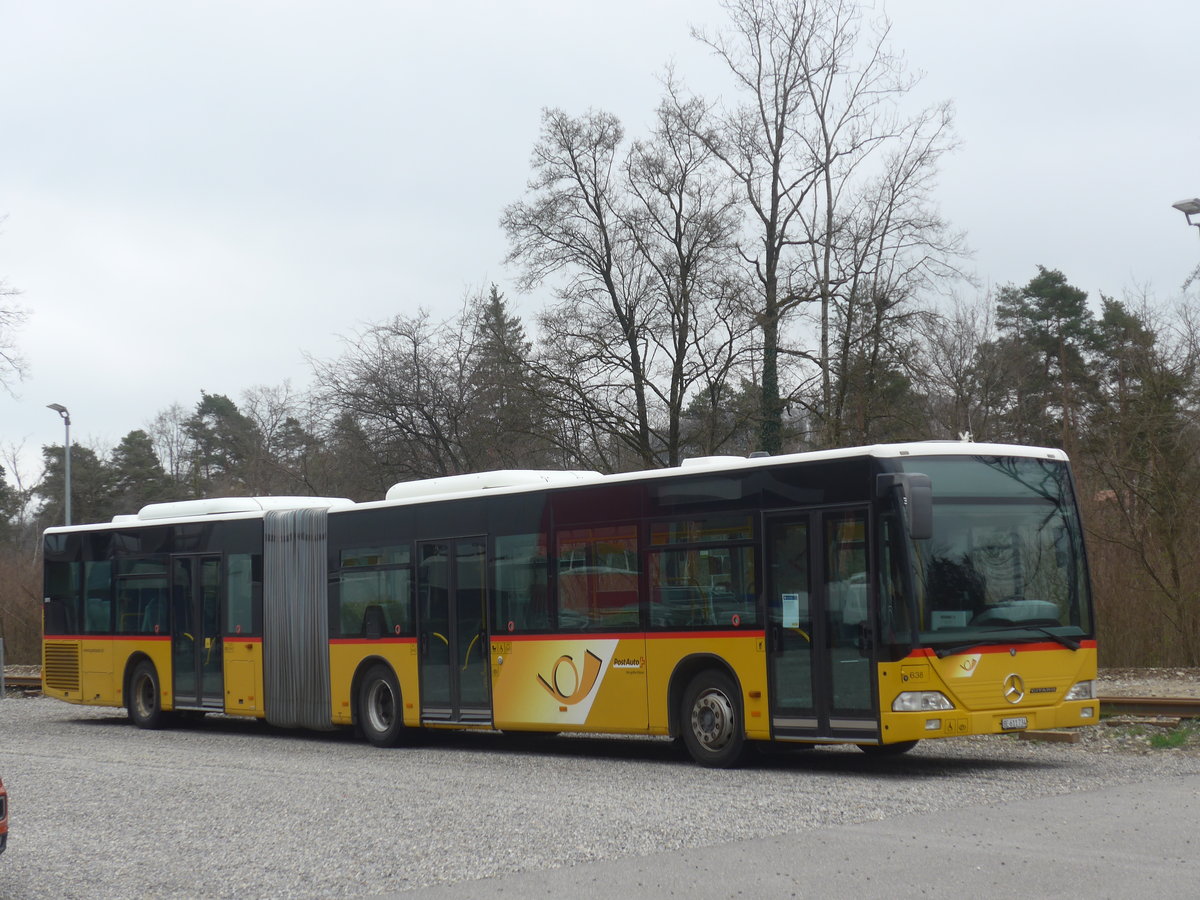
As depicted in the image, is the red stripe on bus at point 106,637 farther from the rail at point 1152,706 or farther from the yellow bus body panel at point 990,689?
the rail at point 1152,706

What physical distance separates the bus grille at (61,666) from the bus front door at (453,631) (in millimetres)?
8395

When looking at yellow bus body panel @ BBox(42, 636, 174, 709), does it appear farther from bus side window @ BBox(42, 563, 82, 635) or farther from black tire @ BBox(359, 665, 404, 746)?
black tire @ BBox(359, 665, 404, 746)

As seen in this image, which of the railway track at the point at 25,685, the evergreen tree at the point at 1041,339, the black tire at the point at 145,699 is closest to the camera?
the black tire at the point at 145,699

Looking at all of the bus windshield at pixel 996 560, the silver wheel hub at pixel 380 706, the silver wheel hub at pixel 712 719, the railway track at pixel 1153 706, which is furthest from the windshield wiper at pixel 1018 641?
the silver wheel hub at pixel 380 706

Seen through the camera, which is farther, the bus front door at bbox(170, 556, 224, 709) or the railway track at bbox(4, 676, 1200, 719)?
the bus front door at bbox(170, 556, 224, 709)

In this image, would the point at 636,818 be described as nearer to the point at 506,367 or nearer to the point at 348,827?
the point at 348,827

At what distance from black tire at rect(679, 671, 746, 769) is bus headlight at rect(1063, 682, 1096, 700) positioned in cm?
296

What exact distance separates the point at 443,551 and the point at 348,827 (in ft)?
22.6

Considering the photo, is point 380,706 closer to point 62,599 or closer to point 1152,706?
point 62,599

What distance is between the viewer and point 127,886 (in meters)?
8.72

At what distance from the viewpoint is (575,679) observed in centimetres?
1546

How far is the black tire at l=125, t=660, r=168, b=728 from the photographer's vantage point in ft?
71.9

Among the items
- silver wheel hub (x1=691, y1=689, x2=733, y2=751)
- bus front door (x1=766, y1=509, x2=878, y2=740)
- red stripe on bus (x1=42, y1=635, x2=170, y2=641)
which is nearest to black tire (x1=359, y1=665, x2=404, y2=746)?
red stripe on bus (x1=42, y1=635, x2=170, y2=641)

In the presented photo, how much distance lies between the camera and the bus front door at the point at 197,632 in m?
20.9
